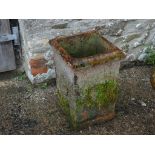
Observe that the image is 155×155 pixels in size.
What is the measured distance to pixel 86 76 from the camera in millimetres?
2707

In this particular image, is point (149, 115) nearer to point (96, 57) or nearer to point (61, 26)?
point (96, 57)

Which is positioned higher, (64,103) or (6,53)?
(6,53)

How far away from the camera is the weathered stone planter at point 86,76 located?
2.65 metres

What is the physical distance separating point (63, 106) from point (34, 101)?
0.42 m

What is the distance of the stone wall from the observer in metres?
3.33

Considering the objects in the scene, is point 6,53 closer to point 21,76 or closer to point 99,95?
point 21,76

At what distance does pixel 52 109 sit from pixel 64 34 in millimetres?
826

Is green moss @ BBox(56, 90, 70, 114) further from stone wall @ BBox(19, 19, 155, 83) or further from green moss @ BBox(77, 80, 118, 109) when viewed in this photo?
stone wall @ BBox(19, 19, 155, 83)

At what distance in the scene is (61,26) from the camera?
3.39m

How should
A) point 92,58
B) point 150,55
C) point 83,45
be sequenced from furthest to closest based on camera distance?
point 150,55, point 83,45, point 92,58

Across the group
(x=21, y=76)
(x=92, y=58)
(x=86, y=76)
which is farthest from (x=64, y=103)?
(x=21, y=76)

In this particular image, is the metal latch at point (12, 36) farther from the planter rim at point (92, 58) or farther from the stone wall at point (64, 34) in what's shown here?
the planter rim at point (92, 58)

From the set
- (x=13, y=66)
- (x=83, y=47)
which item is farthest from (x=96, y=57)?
(x=13, y=66)

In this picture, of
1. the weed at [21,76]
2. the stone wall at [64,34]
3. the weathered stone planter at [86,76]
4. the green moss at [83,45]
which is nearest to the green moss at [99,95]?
the weathered stone planter at [86,76]
